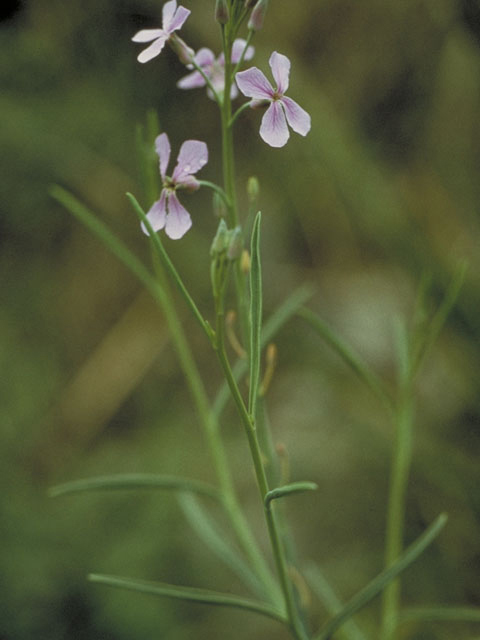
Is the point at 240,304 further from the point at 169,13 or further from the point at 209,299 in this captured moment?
the point at 209,299

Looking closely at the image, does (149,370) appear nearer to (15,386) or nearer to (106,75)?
(15,386)

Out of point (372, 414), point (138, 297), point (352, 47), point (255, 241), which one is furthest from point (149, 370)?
point (255, 241)

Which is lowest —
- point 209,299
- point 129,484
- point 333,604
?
point 209,299

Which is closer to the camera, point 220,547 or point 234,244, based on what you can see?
point 234,244

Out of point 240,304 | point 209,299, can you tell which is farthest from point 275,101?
point 209,299

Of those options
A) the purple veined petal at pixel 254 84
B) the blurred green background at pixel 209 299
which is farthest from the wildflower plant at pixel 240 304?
the blurred green background at pixel 209 299

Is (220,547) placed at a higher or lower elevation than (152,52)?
lower

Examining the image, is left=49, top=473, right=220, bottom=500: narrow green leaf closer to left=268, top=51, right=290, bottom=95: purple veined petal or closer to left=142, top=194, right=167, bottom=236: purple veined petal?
left=142, top=194, right=167, bottom=236: purple veined petal
